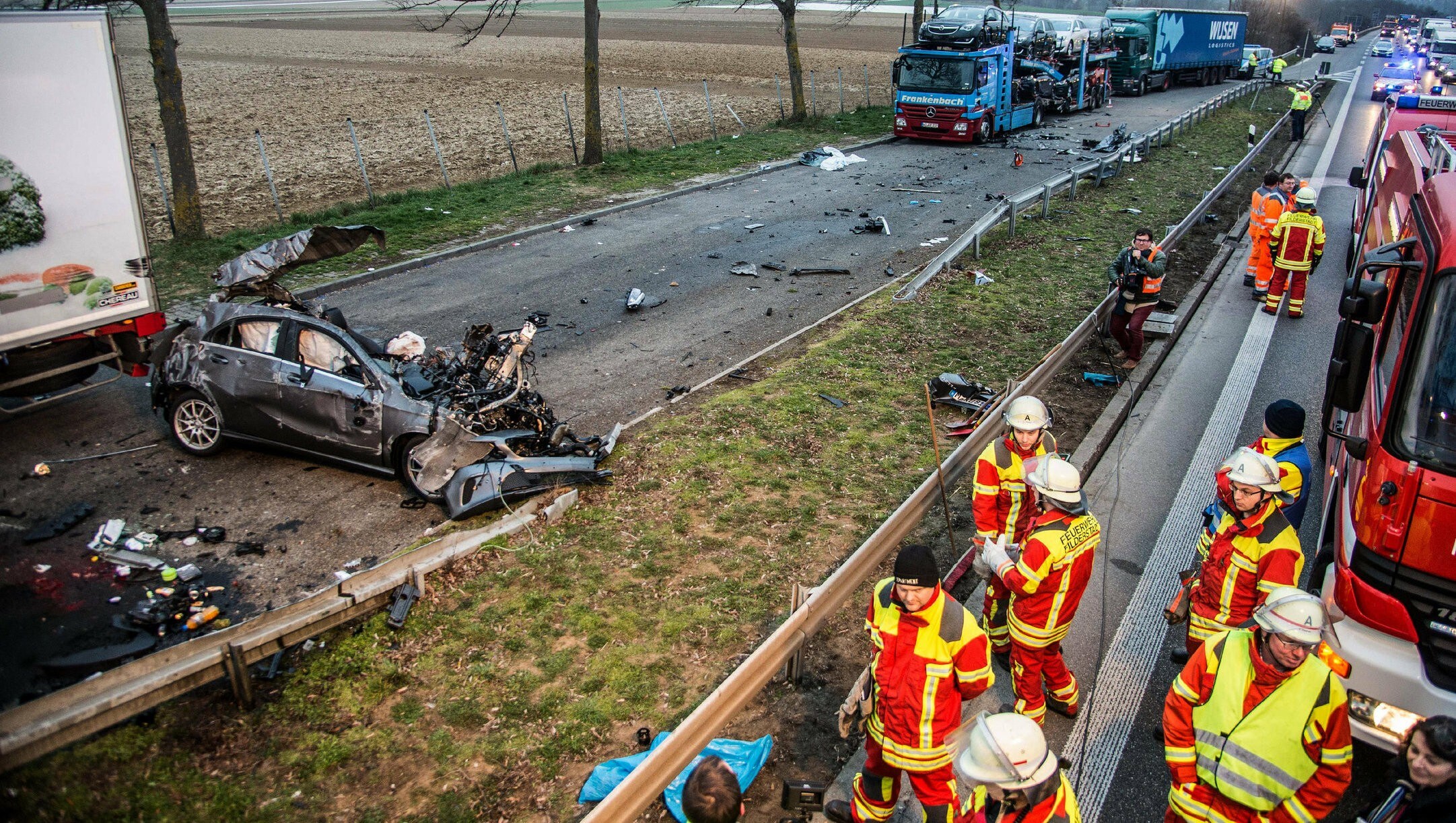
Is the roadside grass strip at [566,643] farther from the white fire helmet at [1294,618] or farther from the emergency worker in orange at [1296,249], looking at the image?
the emergency worker in orange at [1296,249]

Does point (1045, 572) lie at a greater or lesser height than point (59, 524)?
greater

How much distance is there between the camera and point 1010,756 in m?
3.15

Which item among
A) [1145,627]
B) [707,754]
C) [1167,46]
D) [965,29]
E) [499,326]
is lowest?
[1145,627]

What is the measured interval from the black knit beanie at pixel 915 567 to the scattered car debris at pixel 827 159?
64.6 feet

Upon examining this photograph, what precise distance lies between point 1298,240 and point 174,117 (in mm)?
17176

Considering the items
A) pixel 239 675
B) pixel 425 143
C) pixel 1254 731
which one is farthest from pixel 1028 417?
pixel 425 143

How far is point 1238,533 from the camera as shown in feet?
16.3

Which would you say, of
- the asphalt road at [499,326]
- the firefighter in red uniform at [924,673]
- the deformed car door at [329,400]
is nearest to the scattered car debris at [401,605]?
the asphalt road at [499,326]

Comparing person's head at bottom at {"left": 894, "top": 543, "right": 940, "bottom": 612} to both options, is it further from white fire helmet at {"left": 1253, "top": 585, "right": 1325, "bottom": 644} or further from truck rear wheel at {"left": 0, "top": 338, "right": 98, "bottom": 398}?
truck rear wheel at {"left": 0, "top": 338, "right": 98, "bottom": 398}

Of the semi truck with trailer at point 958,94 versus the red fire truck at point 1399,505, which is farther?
the semi truck with trailer at point 958,94

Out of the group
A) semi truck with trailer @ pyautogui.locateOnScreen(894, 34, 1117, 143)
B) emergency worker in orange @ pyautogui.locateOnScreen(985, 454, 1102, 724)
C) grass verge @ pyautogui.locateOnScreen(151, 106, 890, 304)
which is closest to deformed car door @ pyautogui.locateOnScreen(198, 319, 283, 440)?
grass verge @ pyautogui.locateOnScreen(151, 106, 890, 304)

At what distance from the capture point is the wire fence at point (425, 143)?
19406 mm

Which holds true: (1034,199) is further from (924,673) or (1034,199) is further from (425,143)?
(425,143)

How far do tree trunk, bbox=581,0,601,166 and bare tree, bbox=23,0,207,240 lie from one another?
28.6ft
